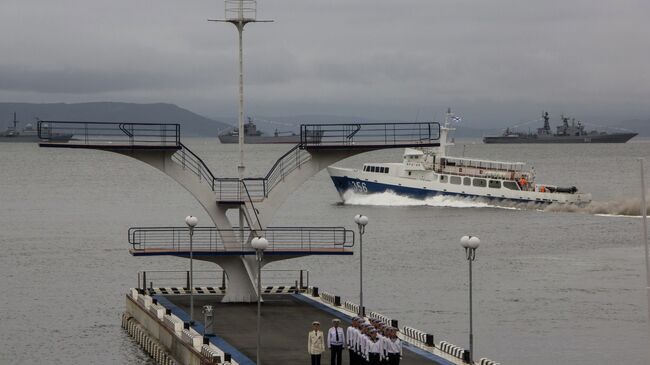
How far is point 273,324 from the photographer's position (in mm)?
38938

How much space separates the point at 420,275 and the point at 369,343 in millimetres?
36027

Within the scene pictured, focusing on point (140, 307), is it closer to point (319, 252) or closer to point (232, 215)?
point (319, 252)

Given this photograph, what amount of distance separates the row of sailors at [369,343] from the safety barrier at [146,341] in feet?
25.1

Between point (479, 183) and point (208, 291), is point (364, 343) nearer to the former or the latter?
point (208, 291)

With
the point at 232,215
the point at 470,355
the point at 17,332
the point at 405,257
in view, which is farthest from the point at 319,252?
Answer: the point at 232,215

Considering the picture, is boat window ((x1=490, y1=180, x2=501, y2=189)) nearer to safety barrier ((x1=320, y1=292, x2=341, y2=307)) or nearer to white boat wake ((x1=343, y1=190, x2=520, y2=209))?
white boat wake ((x1=343, y1=190, x2=520, y2=209))

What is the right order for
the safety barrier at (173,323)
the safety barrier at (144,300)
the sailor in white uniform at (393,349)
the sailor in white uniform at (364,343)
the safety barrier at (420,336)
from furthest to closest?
1. the safety barrier at (144,300)
2. the safety barrier at (173,323)
3. the safety barrier at (420,336)
4. the sailor in white uniform at (364,343)
5. the sailor in white uniform at (393,349)

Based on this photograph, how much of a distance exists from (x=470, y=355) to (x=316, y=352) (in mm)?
3966

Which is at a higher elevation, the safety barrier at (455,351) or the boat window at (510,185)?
the boat window at (510,185)

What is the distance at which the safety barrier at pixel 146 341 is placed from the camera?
38625mm

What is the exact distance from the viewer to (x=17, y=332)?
1880 inches

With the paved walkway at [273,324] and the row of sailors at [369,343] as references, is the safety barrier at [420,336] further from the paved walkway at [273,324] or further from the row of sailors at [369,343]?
the row of sailors at [369,343]

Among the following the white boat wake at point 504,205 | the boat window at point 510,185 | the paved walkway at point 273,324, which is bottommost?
the paved walkway at point 273,324

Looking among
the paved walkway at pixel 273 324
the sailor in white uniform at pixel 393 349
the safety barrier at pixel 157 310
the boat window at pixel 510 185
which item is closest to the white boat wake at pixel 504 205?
the boat window at pixel 510 185
